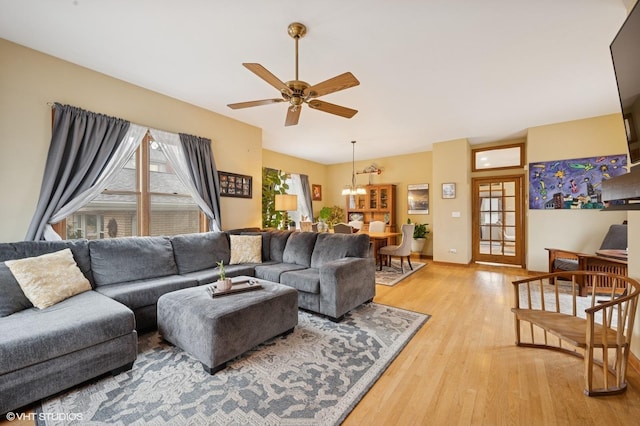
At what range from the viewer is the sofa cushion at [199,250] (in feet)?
10.5

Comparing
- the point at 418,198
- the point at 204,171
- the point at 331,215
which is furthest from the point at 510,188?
the point at 204,171

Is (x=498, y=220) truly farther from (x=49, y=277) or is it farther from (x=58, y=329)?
(x=49, y=277)

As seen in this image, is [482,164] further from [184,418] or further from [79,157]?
[79,157]

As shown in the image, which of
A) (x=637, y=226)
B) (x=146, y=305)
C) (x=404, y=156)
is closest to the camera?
(x=637, y=226)

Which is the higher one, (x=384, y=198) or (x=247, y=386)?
(x=384, y=198)

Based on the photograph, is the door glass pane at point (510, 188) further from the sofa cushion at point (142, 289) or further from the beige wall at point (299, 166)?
the sofa cushion at point (142, 289)

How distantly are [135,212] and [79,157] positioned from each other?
85 cm

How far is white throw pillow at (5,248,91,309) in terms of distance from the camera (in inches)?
78.3

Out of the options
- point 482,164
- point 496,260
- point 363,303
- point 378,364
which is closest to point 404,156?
point 482,164

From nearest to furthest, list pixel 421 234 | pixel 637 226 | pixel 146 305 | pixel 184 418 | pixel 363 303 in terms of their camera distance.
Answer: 1. pixel 184 418
2. pixel 637 226
3. pixel 146 305
4. pixel 363 303
5. pixel 421 234

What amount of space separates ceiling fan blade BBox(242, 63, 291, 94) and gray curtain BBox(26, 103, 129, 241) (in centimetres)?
216

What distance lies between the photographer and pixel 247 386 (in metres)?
1.76

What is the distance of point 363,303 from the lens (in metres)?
3.26

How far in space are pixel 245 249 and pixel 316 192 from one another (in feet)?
14.0
